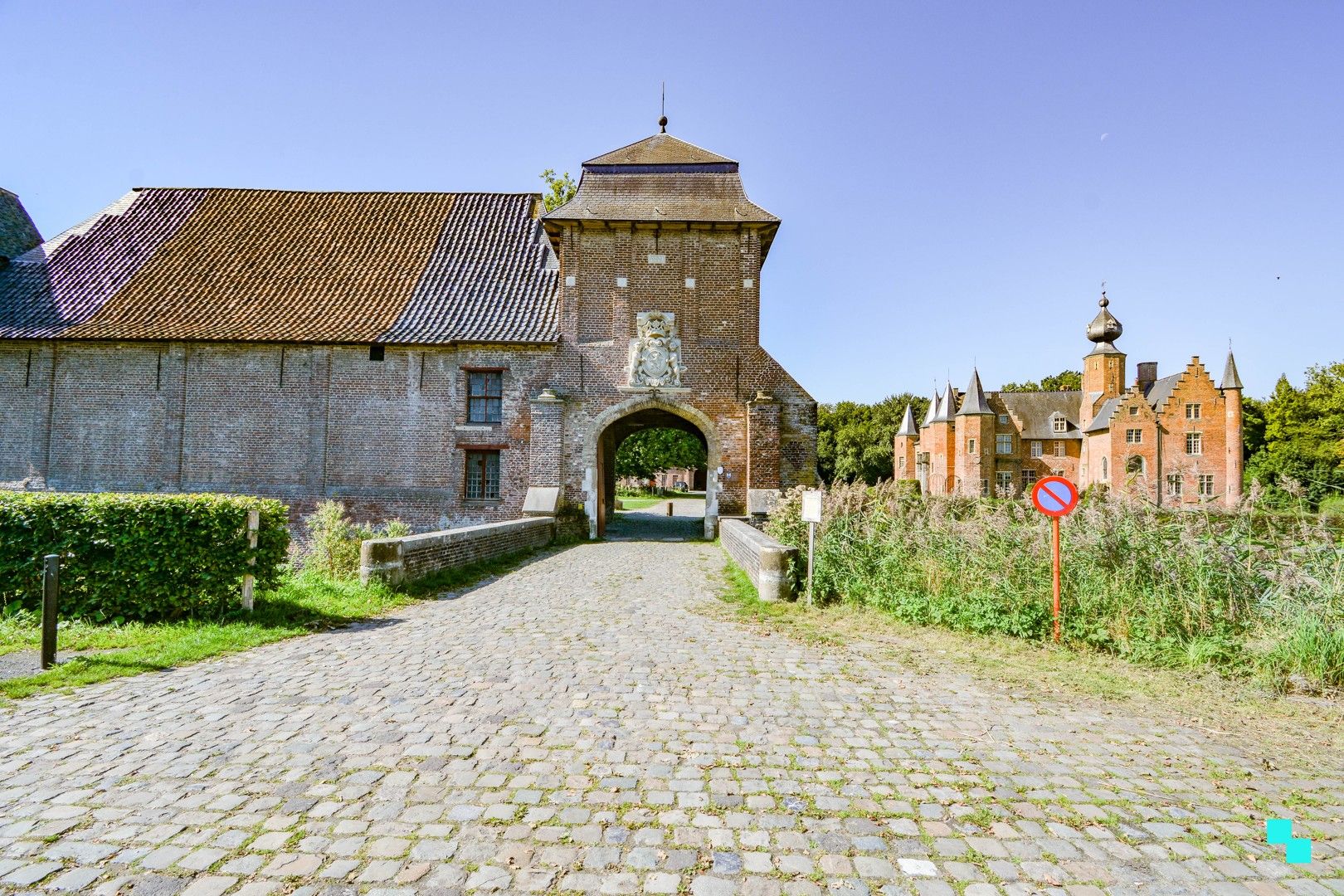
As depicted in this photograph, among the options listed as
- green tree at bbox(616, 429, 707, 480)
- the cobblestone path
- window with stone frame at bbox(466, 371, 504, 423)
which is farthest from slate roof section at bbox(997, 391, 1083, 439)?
the cobblestone path

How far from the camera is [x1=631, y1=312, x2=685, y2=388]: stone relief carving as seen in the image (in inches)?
727

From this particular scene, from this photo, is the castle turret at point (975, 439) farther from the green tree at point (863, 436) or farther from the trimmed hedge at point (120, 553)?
the trimmed hedge at point (120, 553)

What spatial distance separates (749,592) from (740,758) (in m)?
5.83

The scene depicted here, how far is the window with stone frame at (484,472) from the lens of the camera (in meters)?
18.9

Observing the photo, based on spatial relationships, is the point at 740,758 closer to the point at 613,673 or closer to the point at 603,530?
the point at 613,673

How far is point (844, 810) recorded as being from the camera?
3.30 meters

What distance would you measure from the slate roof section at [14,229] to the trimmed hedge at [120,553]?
802 inches

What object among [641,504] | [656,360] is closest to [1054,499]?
[656,360]

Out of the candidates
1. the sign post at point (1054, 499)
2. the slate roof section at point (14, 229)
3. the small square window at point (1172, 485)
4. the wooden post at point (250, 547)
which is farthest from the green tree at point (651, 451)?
the sign post at point (1054, 499)

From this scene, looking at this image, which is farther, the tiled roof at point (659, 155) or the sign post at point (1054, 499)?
the tiled roof at point (659, 155)

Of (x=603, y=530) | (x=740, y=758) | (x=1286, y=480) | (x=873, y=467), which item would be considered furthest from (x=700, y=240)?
(x=873, y=467)

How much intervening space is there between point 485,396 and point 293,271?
8021mm

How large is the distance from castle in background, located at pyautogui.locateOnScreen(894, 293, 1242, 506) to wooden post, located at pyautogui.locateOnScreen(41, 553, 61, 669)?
175 ft

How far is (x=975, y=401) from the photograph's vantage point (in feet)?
176
